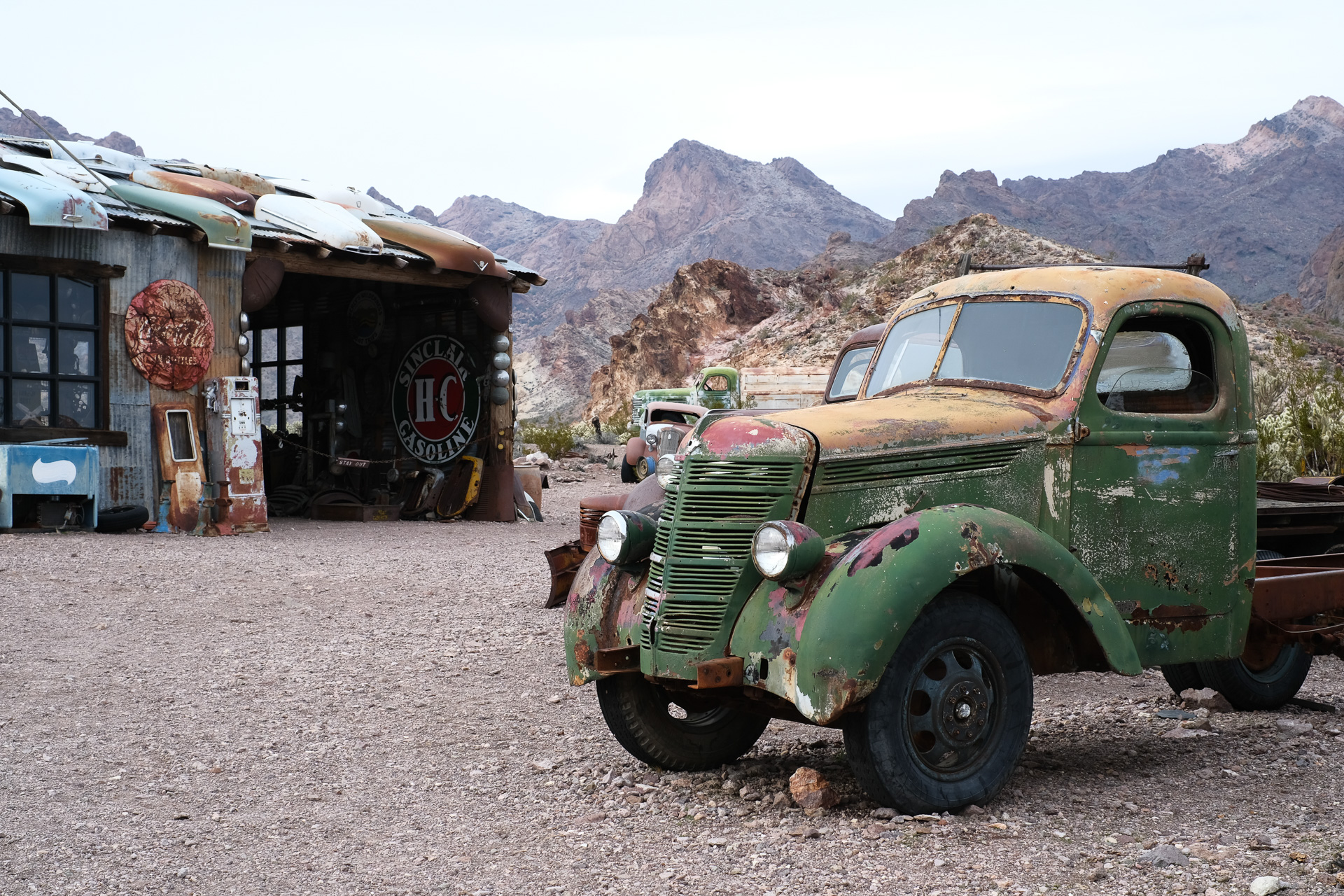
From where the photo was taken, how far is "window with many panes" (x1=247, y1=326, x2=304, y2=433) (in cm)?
1869

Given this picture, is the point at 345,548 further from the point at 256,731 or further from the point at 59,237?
the point at 256,731

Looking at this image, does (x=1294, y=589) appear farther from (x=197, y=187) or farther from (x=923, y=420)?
(x=197, y=187)

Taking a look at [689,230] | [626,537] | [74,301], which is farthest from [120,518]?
[689,230]

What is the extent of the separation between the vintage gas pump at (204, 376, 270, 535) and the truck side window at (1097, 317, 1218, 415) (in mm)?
10242

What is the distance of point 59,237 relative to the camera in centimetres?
1213

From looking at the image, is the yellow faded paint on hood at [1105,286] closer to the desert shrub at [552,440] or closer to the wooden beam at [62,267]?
the wooden beam at [62,267]

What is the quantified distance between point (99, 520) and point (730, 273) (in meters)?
40.1

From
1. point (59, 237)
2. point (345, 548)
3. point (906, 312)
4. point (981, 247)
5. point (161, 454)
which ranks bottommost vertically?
point (345, 548)

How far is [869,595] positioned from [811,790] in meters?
0.82

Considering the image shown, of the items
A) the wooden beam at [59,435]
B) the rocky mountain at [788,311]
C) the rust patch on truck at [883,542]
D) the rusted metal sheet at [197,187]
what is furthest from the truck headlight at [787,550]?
the rocky mountain at [788,311]

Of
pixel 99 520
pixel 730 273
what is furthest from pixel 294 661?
pixel 730 273

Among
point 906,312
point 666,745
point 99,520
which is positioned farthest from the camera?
point 99,520

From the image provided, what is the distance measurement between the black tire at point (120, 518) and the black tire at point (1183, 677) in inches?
398

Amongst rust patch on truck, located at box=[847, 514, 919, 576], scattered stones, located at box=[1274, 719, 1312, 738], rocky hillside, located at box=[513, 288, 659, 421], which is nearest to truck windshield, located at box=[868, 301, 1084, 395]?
rust patch on truck, located at box=[847, 514, 919, 576]
